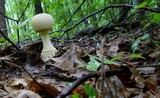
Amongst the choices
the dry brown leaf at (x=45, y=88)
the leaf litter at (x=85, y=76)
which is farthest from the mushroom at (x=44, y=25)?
the dry brown leaf at (x=45, y=88)

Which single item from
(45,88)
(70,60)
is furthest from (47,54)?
(45,88)

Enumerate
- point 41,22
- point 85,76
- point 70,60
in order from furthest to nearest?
point 41,22 → point 70,60 → point 85,76

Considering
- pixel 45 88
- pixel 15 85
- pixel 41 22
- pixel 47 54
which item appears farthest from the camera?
pixel 41 22

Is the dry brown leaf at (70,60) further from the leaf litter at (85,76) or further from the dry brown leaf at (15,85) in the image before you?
the dry brown leaf at (15,85)

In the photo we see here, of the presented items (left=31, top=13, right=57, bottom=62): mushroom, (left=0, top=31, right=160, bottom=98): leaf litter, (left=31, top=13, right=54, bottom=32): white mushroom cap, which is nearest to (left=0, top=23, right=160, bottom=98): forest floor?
(left=0, top=31, right=160, bottom=98): leaf litter

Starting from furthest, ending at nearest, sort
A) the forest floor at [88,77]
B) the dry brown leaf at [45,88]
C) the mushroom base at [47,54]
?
1. the mushroom base at [47,54]
2. the dry brown leaf at [45,88]
3. the forest floor at [88,77]

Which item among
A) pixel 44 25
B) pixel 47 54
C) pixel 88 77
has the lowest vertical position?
pixel 47 54

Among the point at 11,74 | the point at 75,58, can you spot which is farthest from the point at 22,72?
the point at 75,58

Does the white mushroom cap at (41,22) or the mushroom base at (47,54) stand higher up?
the white mushroom cap at (41,22)

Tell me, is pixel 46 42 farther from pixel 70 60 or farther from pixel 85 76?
pixel 85 76

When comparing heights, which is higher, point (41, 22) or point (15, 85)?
point (41, 22)

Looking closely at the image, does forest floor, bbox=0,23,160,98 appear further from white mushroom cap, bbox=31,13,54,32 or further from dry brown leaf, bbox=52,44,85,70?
white mushroom cap, bbox=31,13,54,32
